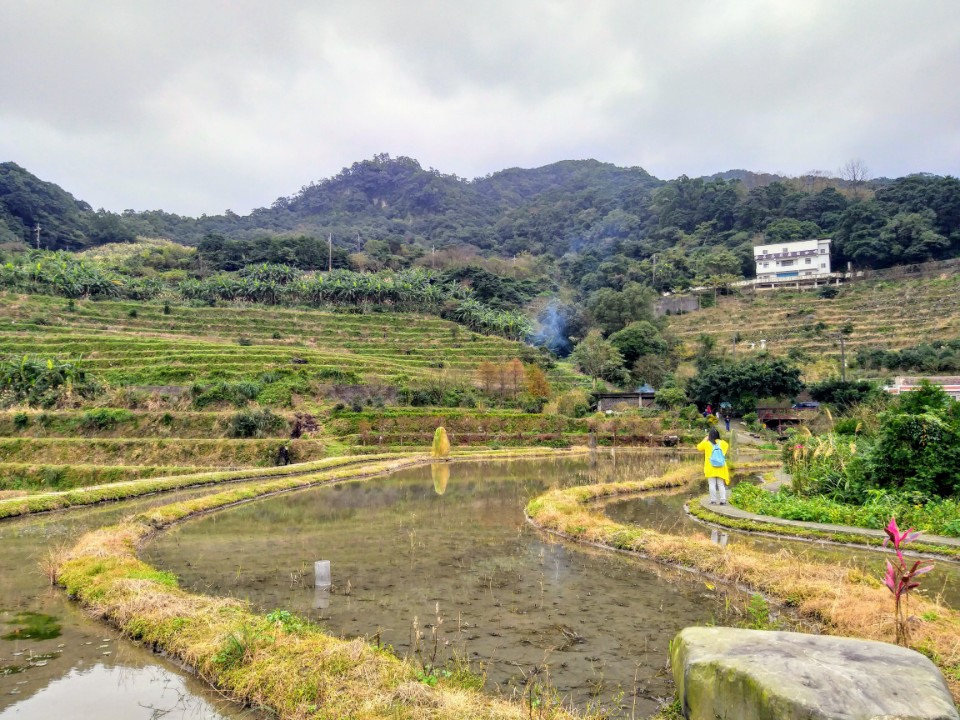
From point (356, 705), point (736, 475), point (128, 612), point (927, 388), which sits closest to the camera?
point (356, 705)

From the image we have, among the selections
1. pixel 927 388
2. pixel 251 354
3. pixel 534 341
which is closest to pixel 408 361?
pixel 251 354

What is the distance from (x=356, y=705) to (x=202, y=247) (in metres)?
96.0

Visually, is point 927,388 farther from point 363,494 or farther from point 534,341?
point 534,341

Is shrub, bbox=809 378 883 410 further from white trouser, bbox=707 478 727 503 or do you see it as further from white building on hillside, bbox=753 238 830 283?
white building on hillside, bbox=753 238 830 283

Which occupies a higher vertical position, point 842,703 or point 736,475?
point 842,703

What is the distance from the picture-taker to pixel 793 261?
8381 cm

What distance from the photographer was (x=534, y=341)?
72312mm

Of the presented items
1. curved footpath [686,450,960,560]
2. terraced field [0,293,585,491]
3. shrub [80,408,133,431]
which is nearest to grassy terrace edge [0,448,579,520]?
terraced field [0,293,585,491]

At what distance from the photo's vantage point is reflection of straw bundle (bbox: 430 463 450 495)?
69.9 feet

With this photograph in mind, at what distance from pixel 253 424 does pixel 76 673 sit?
26.4 metres

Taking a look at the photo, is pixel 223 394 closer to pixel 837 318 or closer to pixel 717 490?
pixel 717 490

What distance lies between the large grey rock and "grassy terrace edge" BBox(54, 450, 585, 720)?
1209 mm

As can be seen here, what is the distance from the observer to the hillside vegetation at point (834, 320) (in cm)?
5831

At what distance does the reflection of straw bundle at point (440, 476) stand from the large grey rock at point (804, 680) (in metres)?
15.7
